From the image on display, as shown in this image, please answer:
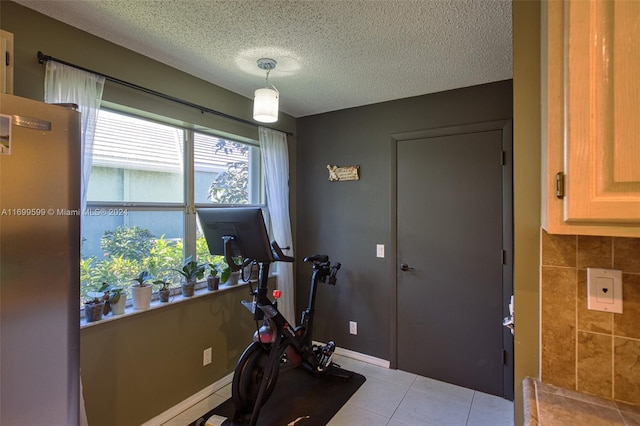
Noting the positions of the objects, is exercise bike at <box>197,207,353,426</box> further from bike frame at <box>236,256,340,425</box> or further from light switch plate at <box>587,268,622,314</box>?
light switch plate at <box>587,268,622,314</box>

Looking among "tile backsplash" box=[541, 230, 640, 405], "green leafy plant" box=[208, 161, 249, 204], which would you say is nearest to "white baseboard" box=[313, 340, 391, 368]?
"green leafy plant" box=[208, 161, 249, 204]

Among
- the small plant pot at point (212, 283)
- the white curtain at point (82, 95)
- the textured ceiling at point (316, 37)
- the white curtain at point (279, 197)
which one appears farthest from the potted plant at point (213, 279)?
A: the textured ceiling at point (316, 37)

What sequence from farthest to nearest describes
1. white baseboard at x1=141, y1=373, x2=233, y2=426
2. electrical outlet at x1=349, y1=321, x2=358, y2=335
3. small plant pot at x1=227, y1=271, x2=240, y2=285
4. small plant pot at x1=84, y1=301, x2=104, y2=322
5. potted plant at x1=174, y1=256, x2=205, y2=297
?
1. electrical outlet at x1=349, y1=321, x2=358, y2=335
2. small plant pot at x1=227, y1=271, x2=240, y2=285
3. potted plant at x1=174, y1=256, x2=205, y2=297
4. white baseboard at x1=141, y1=373, x2=233, y2=426
5. small plant pot at x1=84, y1=301, x2=104, y2=322

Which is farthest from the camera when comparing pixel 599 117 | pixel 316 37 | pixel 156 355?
pixel 156 355

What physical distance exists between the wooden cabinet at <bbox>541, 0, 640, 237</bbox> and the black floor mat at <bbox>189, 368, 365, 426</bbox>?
79.9 inches

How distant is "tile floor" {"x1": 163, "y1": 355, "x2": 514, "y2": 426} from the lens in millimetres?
2117

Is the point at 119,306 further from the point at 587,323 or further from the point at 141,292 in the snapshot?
the point at 587,323

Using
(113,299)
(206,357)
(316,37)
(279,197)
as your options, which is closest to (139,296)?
(113,299)

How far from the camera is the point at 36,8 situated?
5.14 ft

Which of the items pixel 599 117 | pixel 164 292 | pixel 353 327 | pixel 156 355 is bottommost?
pixel 353 327

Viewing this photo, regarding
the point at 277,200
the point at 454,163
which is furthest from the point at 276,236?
the point at 454,163

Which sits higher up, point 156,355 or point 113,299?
point 113,299

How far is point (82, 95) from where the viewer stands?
5.61ft

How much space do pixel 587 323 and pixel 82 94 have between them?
8.30 feet
